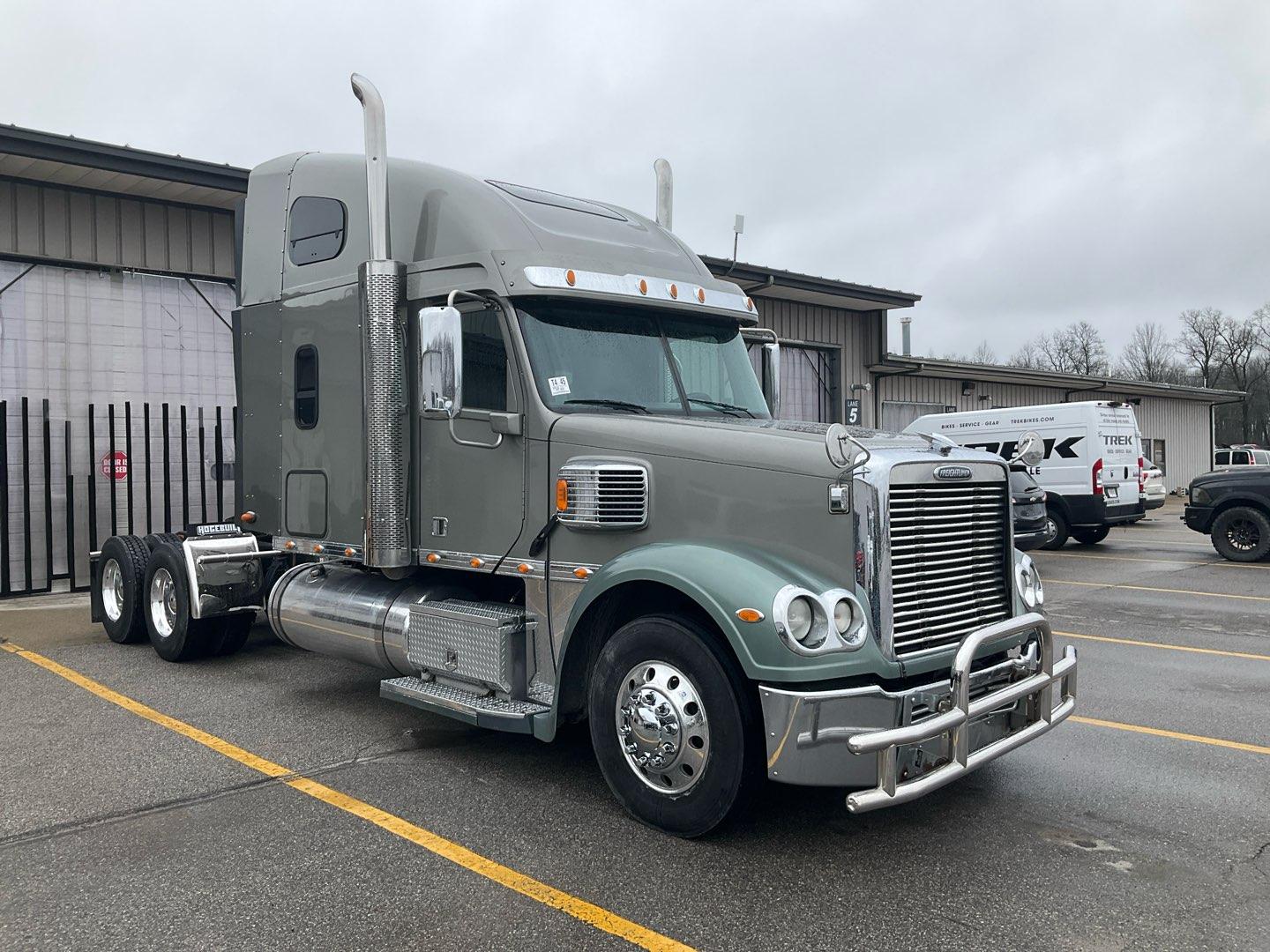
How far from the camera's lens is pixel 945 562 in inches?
171

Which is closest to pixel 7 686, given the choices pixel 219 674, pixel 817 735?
pixel 219 674

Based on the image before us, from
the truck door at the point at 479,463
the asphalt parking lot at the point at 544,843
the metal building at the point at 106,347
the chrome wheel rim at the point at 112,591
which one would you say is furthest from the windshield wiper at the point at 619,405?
the metal building at the point at 106,347

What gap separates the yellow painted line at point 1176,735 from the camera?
219 inches

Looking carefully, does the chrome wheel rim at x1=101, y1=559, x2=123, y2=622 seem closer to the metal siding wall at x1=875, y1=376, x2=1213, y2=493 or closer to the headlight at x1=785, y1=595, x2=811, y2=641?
the headlight at x1=785, y1=595, x2=811, y2=641

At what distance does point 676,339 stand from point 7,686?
18.1 feet

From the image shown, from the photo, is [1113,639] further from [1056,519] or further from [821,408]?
[821,408]

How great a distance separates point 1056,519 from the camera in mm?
17281

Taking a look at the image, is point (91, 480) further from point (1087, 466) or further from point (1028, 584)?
point (1087, 466)

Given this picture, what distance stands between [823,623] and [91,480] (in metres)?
10.8

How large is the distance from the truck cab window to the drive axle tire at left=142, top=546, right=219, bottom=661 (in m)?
3.51

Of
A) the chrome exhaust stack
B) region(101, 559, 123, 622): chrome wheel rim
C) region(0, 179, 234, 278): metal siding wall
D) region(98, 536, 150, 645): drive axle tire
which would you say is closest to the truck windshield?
the chrome exhaust stack

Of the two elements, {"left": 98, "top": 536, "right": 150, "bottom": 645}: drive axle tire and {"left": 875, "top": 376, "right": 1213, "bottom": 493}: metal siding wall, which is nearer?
{"left": 98, "top": 536, "right": 150, "bottom": 645}: drive axle tire

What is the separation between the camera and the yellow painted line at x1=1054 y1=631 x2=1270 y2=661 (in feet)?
26.6

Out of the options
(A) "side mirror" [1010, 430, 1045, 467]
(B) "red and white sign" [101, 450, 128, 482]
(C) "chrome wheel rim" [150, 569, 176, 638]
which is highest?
(B) "red and white sign" [101, 450, 128, 482]
